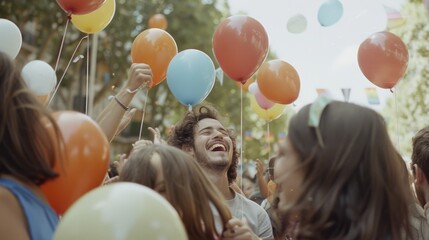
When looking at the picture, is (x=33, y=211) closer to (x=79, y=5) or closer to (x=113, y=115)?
(x=113, y=115)

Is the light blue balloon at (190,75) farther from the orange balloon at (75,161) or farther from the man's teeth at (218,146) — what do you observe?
the orange balloon at (75,161)

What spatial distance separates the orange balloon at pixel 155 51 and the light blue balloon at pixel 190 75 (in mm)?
187

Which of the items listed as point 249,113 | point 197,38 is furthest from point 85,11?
point 249,113

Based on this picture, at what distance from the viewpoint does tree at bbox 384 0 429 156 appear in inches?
560

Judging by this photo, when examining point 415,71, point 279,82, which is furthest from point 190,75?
point 415,71

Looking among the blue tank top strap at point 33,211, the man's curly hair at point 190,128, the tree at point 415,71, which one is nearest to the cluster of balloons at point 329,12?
the man's curly hair at point 190,128

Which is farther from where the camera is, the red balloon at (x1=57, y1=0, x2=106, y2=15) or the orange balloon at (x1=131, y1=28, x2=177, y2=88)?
the orange balloon at (x1=131, y1=28, x2=177, y2=88)

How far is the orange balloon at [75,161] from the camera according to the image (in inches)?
91.3

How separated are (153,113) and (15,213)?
57.3ft

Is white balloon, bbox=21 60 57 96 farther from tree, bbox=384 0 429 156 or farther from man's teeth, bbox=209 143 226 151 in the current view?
tree, bbox=384 0 429 156

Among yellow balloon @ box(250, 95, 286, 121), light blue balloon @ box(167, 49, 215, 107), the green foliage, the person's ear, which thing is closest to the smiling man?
light blue balloon @ box(167, 49, 215, 107)

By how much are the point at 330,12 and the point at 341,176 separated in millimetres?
4718

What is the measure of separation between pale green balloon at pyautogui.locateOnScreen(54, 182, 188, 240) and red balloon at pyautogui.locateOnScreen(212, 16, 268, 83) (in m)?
3.27

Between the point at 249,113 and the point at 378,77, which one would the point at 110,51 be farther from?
the point at 378,77
